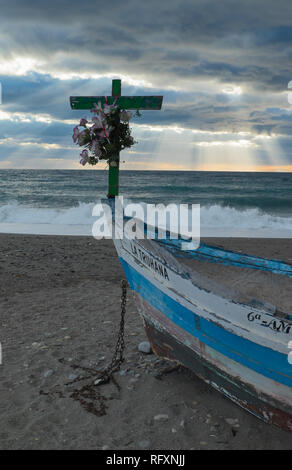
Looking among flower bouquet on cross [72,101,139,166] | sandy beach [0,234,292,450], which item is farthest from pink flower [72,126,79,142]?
sandy beach [0,234,292,450]

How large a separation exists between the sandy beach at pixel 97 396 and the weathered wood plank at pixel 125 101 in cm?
322

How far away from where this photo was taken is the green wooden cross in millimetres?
4492

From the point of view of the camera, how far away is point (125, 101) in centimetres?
463

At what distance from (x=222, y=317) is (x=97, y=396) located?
188cm

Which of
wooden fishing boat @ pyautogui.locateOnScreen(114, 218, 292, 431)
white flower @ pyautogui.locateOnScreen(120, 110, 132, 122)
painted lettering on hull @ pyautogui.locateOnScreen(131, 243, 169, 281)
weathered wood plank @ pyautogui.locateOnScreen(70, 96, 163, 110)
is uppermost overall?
weathered wood plank @ pyautogui.locateOnScreen(70, 96, 163, 110)

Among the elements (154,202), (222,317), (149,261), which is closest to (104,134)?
(149,261)

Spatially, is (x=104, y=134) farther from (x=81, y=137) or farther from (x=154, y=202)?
(x=154, y=202)

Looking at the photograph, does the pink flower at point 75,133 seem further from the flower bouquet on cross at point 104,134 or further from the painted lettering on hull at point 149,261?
the painted lettering on hull at point 149,261

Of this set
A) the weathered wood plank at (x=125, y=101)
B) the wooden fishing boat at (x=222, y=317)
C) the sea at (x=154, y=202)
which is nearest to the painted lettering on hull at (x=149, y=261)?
the wooden fishing boat at (x=222, y=317)

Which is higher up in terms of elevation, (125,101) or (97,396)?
(125,101)

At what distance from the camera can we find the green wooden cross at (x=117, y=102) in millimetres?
4492

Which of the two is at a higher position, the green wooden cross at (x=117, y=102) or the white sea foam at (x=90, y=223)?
the green wooden cross at (x=117, y=102)

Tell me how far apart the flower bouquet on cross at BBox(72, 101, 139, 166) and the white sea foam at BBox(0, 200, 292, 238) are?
11241 millimetres

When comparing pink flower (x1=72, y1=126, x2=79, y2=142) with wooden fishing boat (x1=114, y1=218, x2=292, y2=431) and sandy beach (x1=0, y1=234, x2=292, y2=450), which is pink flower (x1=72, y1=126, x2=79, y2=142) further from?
sandy beach (x1=0, y1=234, x2=292, y2=450)
